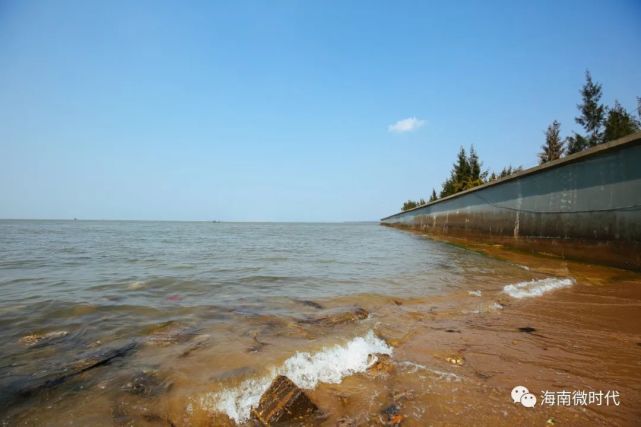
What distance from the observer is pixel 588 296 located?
5012 mm

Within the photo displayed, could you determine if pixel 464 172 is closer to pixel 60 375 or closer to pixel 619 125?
pixel 619 125

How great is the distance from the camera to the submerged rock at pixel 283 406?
81.0 inches

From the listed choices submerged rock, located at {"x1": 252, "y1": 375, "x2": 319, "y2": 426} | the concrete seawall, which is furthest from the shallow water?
the concrete seawall

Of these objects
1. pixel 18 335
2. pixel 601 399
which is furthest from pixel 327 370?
pixel 18 335

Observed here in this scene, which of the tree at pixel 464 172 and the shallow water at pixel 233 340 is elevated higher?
the tree at pixel 464 172

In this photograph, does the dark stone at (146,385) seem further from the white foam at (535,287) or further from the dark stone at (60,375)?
the white foam at (535,287)

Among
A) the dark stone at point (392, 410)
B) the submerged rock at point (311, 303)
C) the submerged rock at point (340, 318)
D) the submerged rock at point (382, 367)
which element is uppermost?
the dark stone at point (392, 410)

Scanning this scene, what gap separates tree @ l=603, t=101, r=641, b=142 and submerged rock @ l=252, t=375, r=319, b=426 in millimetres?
34387

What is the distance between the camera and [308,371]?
9.00 ft

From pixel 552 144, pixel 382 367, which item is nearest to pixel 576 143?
pixel 552 144

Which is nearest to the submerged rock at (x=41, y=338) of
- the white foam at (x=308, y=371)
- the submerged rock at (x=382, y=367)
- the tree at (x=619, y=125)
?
the white foam at (x=308, y=371)

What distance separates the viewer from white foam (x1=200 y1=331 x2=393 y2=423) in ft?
7.44

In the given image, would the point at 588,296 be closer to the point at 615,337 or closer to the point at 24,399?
the point at 615,337

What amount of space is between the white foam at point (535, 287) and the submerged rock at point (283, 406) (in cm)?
482
